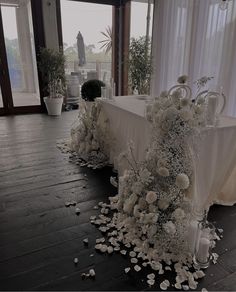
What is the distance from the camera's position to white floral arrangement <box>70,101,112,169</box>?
308 cm

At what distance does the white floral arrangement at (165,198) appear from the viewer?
1608 millimetres

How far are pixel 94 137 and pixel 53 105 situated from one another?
2815mm

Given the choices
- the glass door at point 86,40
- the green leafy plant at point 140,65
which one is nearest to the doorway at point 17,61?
the glass door at point 86,40

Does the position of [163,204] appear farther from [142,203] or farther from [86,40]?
[86,40]

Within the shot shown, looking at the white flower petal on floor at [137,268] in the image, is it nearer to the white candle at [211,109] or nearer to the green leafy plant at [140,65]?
the white candle at [211,109]

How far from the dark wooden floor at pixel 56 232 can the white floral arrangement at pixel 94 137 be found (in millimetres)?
219

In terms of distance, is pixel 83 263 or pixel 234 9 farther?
pixel 234 9

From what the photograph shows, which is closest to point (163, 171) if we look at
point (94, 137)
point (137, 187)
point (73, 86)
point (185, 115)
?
point (137, 187)

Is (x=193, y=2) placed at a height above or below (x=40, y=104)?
above

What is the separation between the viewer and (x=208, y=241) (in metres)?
1.61

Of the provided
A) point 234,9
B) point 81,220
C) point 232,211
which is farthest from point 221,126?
point 234,9

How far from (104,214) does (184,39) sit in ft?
13.3

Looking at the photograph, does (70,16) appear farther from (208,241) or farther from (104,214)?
(208,241)

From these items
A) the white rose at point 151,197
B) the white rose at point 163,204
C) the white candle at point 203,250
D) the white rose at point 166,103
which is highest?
the white rose at point 166,103
